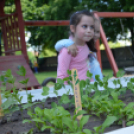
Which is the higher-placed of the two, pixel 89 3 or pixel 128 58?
pixel 89 3

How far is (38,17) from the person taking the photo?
65.5 ft

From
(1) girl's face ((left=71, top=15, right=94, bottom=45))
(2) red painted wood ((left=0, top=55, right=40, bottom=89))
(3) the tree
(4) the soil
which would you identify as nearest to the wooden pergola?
(2) red painted wood ((left=0, top=55, right=40, bottom=89))

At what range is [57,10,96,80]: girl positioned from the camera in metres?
1.95

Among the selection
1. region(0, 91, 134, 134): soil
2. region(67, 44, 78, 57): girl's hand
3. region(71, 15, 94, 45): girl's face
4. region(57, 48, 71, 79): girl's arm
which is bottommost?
region(0, 91, 134, 134): soil

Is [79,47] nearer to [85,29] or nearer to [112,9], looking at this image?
[85,29]

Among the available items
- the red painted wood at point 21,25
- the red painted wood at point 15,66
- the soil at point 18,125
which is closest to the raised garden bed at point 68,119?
the soil at point 18,125

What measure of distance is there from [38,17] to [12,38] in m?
15.0

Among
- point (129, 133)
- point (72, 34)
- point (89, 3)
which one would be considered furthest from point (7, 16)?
point (89, 3)

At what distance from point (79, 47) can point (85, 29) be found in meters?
0.20

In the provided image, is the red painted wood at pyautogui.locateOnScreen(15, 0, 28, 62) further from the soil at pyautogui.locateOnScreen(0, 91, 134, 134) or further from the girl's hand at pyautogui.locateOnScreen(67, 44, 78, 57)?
the soil at pyautogui.locateOnScreen(0, 91, 134, 134)

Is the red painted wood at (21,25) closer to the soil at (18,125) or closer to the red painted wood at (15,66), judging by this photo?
the red painted wood at (15,66)

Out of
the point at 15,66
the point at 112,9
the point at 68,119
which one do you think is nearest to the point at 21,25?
the point at 15,66

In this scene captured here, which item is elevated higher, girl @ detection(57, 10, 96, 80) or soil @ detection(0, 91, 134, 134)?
girl @ detection(57, 10, 96, 80)

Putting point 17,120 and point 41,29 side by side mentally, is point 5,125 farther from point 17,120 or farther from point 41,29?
point 41,29
